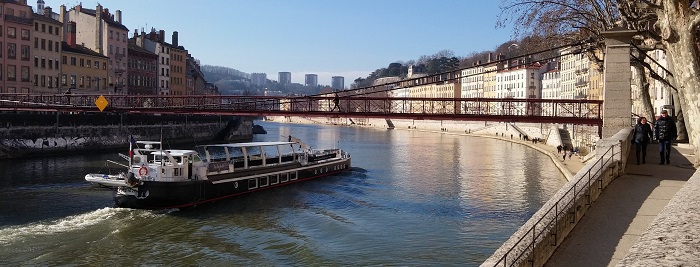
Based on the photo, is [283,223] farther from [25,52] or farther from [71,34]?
[71,34]

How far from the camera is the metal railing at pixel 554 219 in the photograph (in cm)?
900

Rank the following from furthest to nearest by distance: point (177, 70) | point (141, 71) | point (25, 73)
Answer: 1. point (177, 70)
2. point (141, 71)
3. point (25, 73)

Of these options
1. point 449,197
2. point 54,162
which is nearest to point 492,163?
point 449,197

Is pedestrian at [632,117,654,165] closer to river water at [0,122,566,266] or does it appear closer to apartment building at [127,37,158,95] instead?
river water at [0,122,566,266]

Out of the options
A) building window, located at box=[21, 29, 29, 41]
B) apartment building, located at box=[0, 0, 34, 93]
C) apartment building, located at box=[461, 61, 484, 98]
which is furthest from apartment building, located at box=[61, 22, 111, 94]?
apartment building, located at box=[461, 61, 484, 98]

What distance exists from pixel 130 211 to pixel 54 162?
83.2 ft

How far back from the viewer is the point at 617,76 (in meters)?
20.4

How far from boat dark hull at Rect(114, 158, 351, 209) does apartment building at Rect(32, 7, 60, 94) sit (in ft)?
154

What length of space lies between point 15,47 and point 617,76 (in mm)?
68247

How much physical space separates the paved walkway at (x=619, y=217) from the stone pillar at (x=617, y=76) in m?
1.99

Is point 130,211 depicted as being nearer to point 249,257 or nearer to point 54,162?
point 249,257

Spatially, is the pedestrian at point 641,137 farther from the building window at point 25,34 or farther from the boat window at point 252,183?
the building window at point 25,34

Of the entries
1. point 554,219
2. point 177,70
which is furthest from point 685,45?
point 177,70

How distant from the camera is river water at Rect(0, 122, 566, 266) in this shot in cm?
2208
